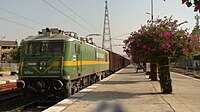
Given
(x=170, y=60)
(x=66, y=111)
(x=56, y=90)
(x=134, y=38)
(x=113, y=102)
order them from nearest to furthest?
(x=66, y=111) → (x=113, y=102) → (x=56, y=90) → (x=170, y=60) → (x=134, y=38)

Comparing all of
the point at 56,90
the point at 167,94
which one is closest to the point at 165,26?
the point at 167,94

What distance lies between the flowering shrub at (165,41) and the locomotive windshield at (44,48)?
12.1 feet

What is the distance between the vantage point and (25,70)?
13102 millimetres

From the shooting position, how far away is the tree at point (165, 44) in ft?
42.5

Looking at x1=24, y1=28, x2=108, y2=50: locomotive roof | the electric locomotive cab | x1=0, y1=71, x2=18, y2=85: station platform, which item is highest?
x1=24, y1=28, x2=108, y2=50: locomotive roof

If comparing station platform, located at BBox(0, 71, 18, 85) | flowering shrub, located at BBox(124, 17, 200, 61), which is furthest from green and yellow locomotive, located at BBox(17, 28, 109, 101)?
station platform, located at BBox(0, 71, 18, 85)

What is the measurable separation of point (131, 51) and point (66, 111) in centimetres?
700

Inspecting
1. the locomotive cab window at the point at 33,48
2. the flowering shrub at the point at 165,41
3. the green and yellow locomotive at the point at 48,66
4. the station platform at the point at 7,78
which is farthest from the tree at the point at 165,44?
the station platform at the point at 7,78

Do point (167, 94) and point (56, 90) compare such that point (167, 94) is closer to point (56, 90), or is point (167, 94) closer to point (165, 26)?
point (165, 26)

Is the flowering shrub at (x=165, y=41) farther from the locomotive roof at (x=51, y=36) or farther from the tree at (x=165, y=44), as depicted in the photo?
the locomotive roof at (x=51, y=36)

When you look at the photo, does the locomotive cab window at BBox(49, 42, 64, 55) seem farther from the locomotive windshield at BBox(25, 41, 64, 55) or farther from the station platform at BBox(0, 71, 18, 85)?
the station platform at BBox(0, 71, 18, 85)

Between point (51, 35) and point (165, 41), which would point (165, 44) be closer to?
point (165, 41)

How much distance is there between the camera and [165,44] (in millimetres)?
12758

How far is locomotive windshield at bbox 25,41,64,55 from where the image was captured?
43.2 feet
